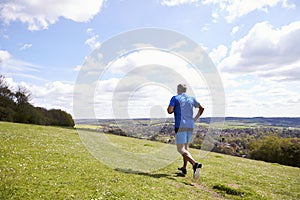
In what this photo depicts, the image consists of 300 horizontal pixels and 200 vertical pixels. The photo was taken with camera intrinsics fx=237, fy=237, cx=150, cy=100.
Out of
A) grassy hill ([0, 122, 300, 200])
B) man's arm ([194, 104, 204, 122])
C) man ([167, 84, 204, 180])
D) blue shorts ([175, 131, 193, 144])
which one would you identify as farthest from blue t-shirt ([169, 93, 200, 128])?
grassy hill ([0, 122, 300, 200])

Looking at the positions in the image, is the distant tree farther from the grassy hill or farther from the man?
the man

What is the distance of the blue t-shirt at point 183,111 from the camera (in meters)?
10.7

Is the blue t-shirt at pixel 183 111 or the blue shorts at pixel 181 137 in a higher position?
the blue t-shirt at pixel 183 111

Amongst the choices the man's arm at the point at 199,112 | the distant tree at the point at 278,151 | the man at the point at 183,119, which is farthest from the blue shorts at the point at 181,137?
the distant tree at the point at 278,151

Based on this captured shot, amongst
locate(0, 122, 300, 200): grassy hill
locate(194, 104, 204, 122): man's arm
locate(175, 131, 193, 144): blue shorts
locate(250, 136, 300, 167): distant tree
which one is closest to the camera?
locate(0, 122, 300, 200): grassy hill

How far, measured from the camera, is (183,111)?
35.4 ft

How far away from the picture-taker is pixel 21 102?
62156mm

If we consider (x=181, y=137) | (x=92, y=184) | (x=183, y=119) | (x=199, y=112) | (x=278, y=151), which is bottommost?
(x=278, y=151)

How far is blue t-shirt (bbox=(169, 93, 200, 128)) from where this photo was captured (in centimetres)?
1074

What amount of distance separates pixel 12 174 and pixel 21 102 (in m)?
61.1

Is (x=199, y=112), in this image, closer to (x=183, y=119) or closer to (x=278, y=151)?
(x=183, y=119)

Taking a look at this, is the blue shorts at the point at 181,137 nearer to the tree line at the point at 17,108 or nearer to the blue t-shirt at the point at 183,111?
the blue t-shirt at the point at 183,111

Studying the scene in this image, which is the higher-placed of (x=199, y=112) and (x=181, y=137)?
(x=199, y=112)

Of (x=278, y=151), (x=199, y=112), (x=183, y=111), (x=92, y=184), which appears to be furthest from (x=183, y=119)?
(x=278, y=151)
